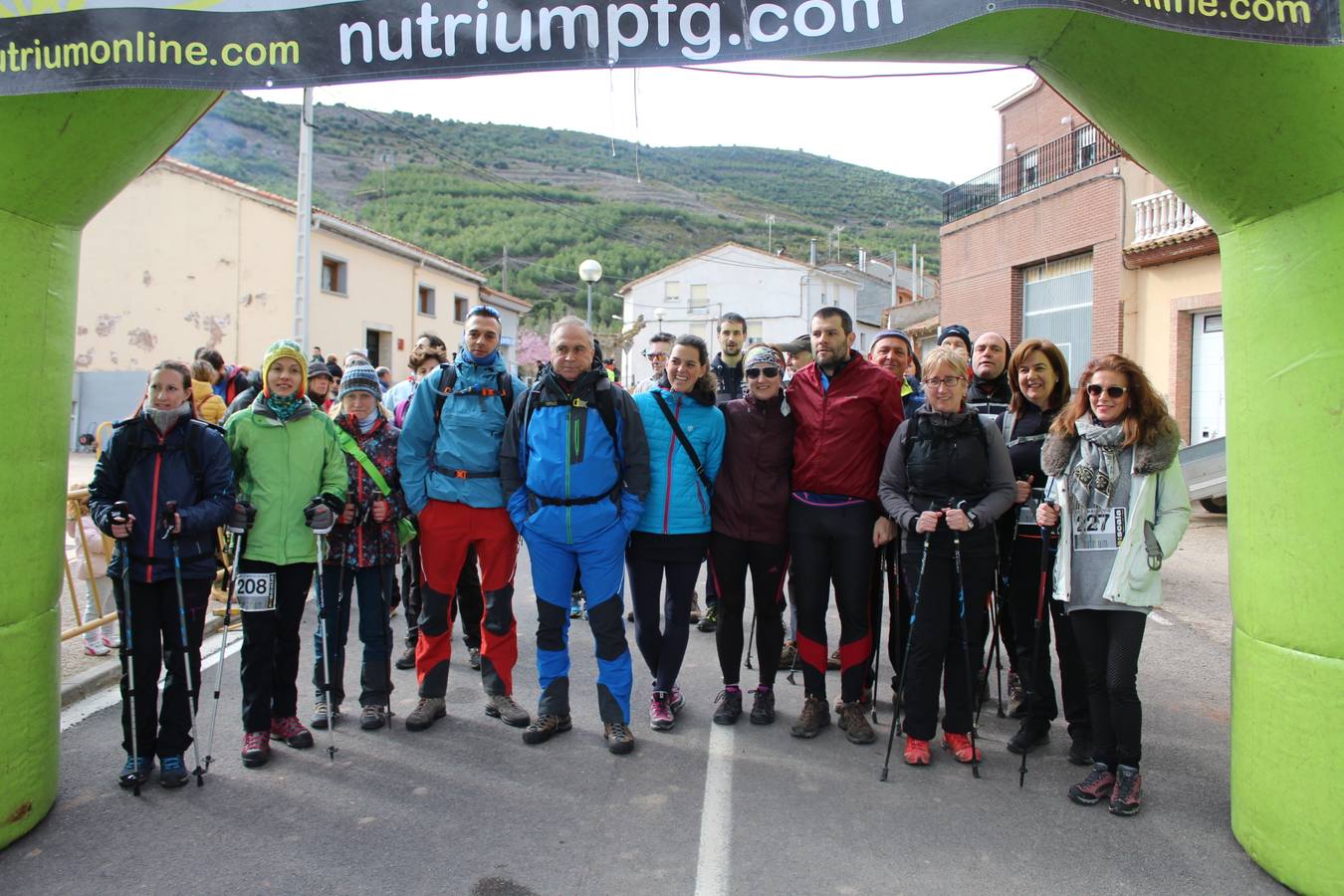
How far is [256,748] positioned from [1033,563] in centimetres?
383

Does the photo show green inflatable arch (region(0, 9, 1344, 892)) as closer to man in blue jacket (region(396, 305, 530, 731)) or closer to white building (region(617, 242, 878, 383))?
man in blue jacket (region(396, 305, 530, 731))

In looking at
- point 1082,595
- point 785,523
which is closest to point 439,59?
point 785,523

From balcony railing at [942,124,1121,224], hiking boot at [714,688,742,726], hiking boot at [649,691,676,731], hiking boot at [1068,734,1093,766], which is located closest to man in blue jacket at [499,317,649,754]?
hiking boot at [649,691,676,731]

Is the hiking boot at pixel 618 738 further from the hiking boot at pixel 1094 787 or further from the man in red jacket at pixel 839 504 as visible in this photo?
the hiking boot at pixel 1094 787

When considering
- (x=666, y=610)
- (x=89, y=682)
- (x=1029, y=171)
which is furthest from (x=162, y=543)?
(x=1029, y=171)

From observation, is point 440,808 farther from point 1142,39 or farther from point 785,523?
point 1142,39

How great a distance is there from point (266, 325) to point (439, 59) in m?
24.8

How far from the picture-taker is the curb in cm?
509

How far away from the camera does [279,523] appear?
4.31m

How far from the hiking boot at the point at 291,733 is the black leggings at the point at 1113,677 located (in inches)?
143

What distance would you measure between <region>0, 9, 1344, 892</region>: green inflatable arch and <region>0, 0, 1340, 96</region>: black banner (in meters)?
0.18

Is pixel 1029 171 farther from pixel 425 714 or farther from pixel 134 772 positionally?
pixel 134 772

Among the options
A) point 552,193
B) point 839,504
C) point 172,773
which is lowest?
point 172,773

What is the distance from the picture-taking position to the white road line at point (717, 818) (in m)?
3.24
